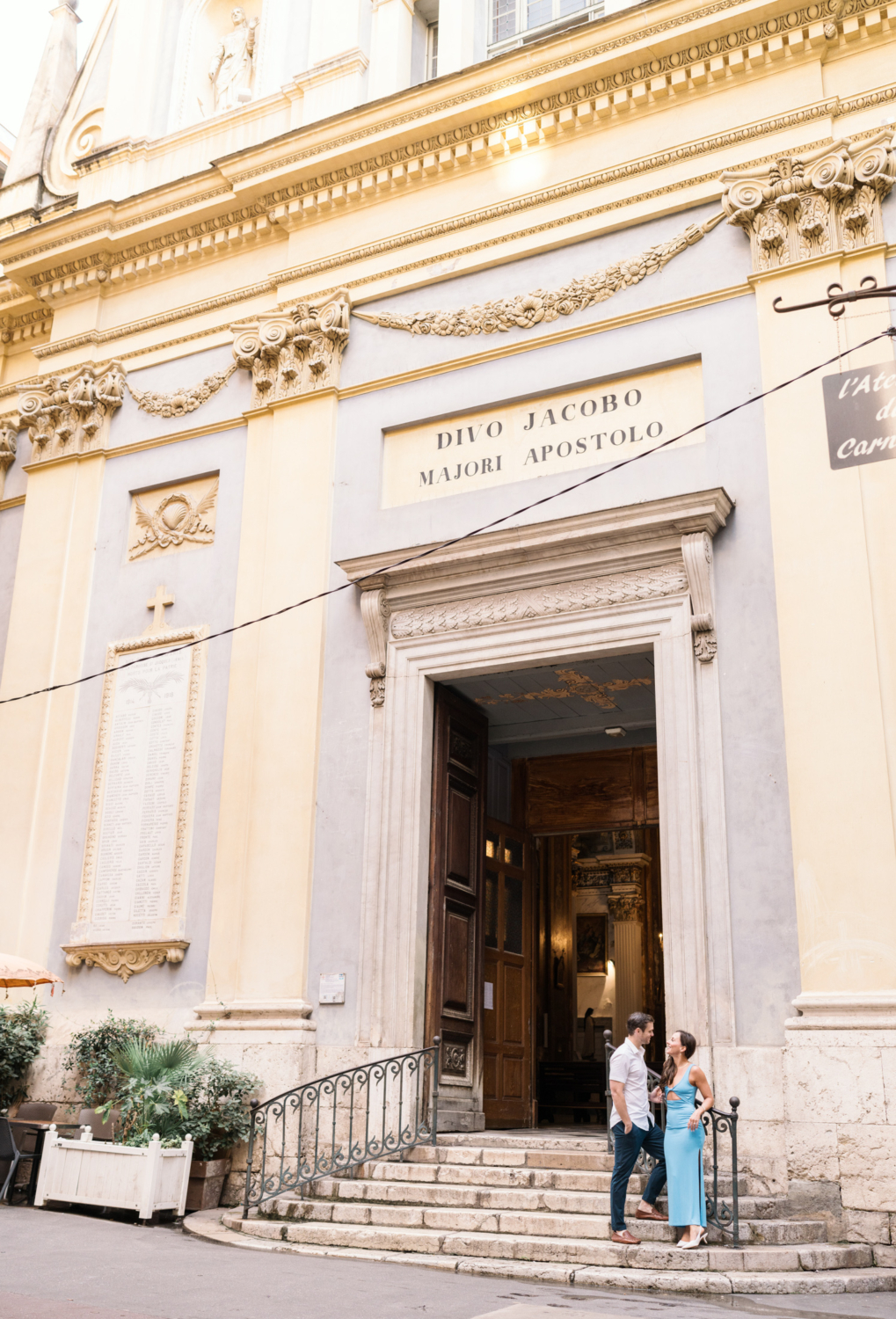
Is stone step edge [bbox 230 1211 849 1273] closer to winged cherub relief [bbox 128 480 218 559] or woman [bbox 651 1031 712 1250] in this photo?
woman [bbox 651 1031 712 1250]

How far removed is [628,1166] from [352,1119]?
93.3 inches

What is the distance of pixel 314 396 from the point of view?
468 inches

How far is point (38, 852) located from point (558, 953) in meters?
10.2

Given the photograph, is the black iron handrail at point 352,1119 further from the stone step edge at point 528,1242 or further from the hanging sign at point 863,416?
the hanging sign at point 863,416

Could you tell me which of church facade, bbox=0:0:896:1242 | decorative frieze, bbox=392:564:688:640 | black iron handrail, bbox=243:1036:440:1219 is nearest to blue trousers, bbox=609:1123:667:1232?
church facade, bbox=0:0:896:1242

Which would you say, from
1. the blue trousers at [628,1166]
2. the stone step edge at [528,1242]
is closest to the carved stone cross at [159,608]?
the stone step edge at [528,1242]

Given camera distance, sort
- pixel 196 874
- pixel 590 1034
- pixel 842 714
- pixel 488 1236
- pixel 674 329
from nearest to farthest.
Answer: pixel 488 1236, pixel 842 714, pixel 674 329, pixel 196 874, pixel 590 1034

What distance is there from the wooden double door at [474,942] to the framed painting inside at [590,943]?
875 centimetres

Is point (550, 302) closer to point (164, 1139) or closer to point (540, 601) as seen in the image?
Result: point (540, 601)

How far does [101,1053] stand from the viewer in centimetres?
1051

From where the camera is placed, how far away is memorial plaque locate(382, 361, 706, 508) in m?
10.2

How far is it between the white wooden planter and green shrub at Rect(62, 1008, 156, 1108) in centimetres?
100

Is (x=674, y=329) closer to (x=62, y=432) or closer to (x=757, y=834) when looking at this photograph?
(x=757, y=834)

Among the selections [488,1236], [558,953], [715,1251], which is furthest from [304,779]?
[558,953]
